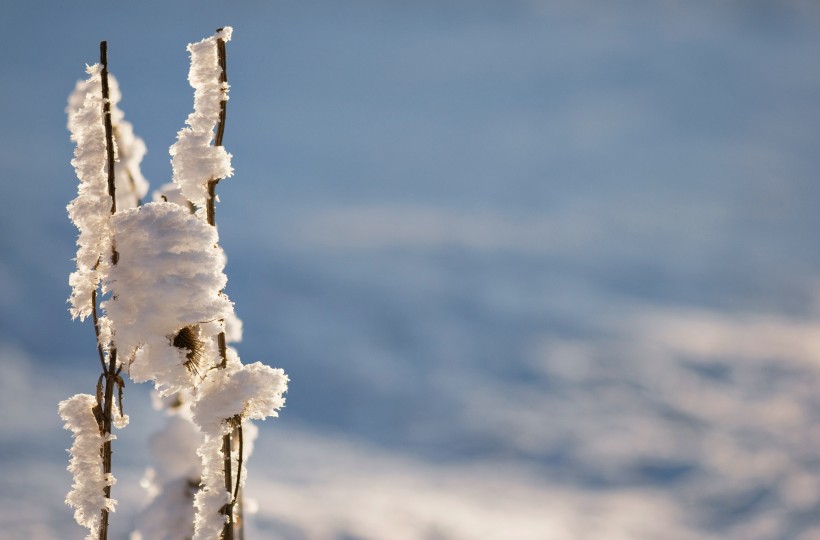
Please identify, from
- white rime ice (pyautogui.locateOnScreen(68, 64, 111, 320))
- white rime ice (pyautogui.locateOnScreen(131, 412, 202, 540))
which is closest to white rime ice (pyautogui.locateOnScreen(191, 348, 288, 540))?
white rime ice (pyautogui.locateOnScreen(68, 64, 111, 320))

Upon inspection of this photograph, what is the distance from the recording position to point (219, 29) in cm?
142

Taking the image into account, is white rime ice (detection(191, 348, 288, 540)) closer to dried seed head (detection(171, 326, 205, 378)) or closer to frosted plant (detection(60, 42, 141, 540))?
dried seed head (detection(171, 326, 205, 378))

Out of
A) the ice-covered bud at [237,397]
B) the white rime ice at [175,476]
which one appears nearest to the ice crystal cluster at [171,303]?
the ice-covered bud at [237,397]

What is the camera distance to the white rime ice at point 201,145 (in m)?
1.31

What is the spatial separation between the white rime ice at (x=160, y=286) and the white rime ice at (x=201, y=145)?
0.19 feet

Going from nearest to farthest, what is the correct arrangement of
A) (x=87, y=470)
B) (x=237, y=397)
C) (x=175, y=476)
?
(x=237, y=397) → (x=87, y=470) → (x=175, y=476)

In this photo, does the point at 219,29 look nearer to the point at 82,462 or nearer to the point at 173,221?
the point at 173,221

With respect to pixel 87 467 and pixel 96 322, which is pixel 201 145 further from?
pixel 87 467

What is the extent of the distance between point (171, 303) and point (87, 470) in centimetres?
36

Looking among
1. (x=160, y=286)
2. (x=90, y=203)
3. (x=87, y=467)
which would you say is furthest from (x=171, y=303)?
(x=87, y=467)

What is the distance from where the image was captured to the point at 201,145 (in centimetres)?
132

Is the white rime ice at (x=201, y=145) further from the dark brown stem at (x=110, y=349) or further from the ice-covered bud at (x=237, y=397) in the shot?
the ice-covered bud at (x=237, y=397)

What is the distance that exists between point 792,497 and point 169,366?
197 metres

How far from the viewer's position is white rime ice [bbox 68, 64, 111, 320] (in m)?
1.33
